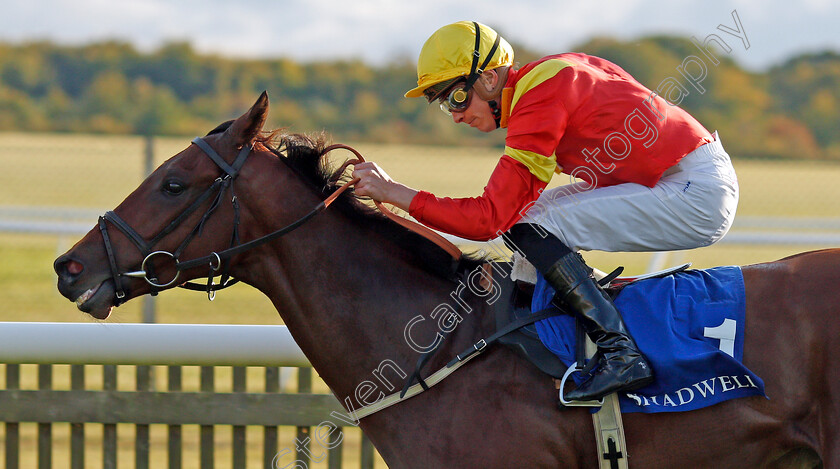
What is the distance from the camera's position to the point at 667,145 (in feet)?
9.49

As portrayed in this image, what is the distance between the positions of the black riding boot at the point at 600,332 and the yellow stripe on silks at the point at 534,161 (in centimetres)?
28

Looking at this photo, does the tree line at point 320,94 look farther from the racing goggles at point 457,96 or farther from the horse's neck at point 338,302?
the horse's neck at point 338,302

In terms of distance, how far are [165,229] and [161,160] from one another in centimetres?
1050

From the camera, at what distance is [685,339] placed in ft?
9.00

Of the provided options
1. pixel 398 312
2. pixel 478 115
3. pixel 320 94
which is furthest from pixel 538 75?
pixel 320 94

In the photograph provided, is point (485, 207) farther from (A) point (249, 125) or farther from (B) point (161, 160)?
(B) point (161, 160)

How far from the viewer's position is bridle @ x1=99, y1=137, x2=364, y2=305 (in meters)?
2.81

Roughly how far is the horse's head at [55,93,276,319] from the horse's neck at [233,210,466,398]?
7.9 inches

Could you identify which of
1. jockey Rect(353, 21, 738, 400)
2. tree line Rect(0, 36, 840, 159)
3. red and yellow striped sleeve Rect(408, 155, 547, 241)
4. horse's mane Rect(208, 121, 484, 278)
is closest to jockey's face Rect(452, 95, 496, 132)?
jockey Rect(353, 21, 738, 400)

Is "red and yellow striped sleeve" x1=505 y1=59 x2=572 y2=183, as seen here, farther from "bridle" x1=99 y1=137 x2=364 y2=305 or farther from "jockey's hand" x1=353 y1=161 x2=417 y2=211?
"bridle" x1=99 y1=137 x2=364 y2=305

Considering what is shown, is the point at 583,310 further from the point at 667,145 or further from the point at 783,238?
the point at 783,238

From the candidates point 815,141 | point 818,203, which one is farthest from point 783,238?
point 815,141

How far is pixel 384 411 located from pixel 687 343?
1.00 metres

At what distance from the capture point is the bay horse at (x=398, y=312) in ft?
8.89
